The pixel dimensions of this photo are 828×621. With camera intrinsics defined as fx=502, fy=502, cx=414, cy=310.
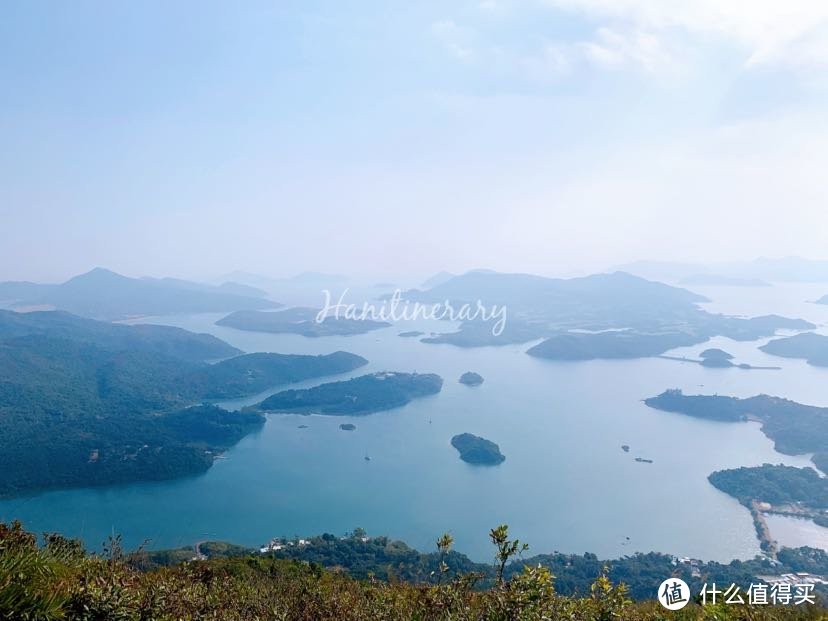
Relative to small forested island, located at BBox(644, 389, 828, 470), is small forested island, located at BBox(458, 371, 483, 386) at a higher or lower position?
lower

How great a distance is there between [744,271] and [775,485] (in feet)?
310

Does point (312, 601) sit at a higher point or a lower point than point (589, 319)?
lower

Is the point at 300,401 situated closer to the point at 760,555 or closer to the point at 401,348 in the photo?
the point at 401,348

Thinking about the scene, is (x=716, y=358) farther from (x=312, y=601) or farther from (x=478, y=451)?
(x=312, y=601)

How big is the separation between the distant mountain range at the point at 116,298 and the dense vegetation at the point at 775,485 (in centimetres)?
5932

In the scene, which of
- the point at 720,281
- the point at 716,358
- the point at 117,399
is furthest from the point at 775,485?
the point at 720,281

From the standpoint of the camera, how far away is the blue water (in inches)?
591

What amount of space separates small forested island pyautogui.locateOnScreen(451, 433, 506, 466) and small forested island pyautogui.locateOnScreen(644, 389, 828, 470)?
36.8 ft

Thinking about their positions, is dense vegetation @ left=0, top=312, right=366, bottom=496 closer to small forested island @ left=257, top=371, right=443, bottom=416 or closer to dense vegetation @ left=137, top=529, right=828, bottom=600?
small forested island @ left=257, top=371, right=443, bottom=416

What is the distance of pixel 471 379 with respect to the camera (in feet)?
108

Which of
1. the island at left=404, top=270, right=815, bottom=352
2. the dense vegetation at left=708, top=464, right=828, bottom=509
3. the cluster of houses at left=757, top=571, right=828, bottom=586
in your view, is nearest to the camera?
the cluster of houses at left=757, top=571, right=828, bottom=586

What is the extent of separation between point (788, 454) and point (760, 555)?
9.16 metres

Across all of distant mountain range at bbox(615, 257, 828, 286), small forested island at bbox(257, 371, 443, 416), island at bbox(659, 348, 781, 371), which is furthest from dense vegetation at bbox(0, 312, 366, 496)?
distant mountain range at bbox(615, 257, 828, 286)

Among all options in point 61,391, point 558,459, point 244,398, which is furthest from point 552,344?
point 61,391
